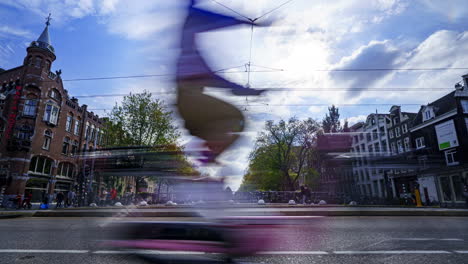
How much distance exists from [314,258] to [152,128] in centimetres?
2674

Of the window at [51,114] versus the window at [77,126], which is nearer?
the window at [51,114]

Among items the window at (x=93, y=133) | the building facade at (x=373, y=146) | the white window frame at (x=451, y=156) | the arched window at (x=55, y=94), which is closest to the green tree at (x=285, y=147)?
the building facade at (x=373, y=146)

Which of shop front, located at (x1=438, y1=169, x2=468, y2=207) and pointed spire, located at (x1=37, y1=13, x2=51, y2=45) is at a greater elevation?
pointed spire, located at (x1=37, y1=13, x2=51, y2=45)

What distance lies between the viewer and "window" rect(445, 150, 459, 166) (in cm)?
2949

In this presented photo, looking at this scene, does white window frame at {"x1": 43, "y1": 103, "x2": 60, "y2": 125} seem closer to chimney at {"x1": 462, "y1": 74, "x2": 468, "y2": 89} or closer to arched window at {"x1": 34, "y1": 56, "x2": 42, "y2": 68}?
arched window at {"x1": 34, "y1": 56, "x2": 42, "y2": 68}

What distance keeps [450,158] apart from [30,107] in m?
53.1

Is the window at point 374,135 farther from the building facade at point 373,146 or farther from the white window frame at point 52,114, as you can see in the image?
the white window frame at point 52,114

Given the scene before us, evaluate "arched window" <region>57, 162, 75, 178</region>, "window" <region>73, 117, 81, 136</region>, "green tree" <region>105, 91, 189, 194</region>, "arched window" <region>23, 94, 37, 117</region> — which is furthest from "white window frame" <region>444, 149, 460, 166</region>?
"arched window" <region>23, 94, 37, 117</region>

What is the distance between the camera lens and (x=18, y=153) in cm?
2502

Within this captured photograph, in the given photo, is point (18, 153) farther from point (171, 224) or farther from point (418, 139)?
point (418, 139)

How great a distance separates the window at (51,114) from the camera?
2873 cm

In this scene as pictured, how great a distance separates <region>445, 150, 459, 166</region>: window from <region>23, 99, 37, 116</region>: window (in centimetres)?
5200

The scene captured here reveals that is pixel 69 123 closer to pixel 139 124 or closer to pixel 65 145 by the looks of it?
pixel 65 145

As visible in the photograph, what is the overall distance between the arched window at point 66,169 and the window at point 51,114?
587 cm
